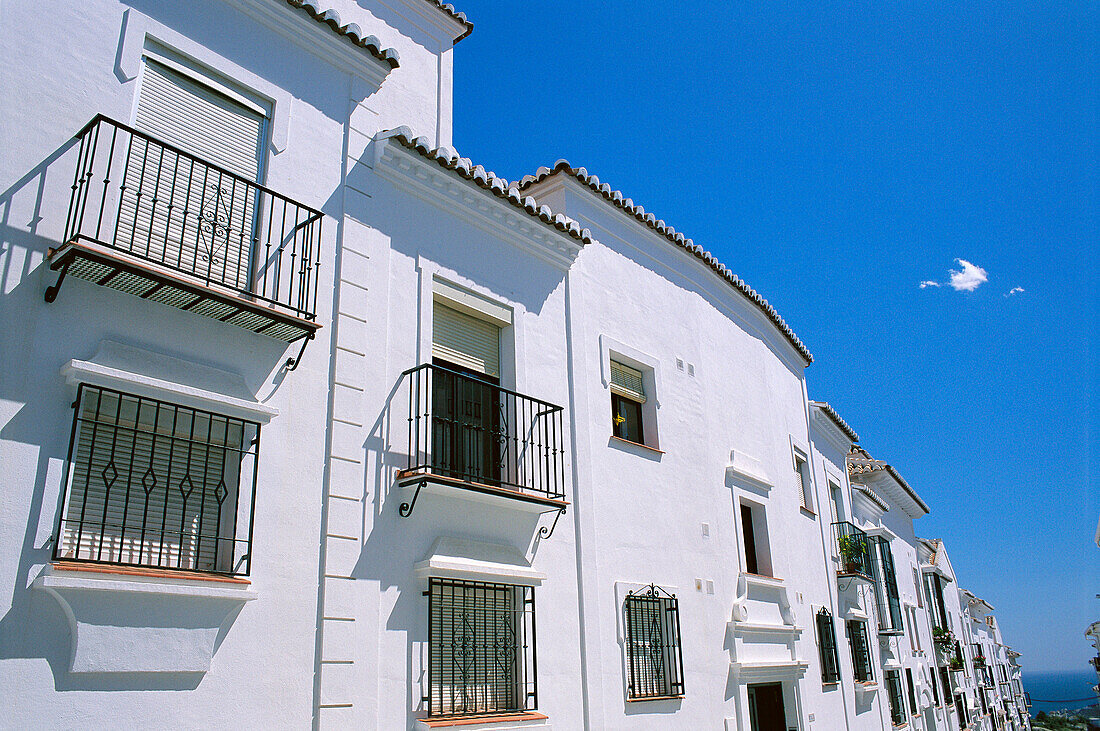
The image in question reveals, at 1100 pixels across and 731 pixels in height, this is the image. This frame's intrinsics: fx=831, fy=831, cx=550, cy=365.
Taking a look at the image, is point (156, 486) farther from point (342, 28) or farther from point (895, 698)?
point (895, 698)

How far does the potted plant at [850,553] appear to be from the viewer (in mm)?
17094

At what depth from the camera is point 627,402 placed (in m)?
10.9

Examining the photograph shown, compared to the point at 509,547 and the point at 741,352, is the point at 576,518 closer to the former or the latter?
the point at 509,547

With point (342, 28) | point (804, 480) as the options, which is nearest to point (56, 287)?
point (342, 28)

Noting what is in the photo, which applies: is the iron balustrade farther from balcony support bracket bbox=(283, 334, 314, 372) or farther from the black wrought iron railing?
the black wrought iron railing

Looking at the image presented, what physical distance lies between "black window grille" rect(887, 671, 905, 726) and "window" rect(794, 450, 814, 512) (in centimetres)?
639

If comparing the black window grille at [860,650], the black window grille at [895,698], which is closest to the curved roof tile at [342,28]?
the black window grille at [860,650]

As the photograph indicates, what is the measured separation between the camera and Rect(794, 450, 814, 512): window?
16.0 meters

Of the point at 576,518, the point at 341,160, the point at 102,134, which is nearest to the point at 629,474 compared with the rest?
the point at 576,518

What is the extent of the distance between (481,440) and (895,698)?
1602 cm

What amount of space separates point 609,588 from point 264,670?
4.37 metres

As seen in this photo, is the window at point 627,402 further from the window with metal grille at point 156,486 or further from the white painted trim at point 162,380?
the window with metal grille at point 156,486

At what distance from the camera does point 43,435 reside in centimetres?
502

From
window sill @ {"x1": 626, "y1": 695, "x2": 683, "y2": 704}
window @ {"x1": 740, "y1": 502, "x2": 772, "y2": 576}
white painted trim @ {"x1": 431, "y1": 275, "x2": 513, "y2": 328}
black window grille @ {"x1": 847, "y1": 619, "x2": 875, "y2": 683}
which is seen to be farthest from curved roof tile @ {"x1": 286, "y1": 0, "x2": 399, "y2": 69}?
black window grille @ {"x1": 847, "y1": 619, "x2": 875, "y2": 683}
